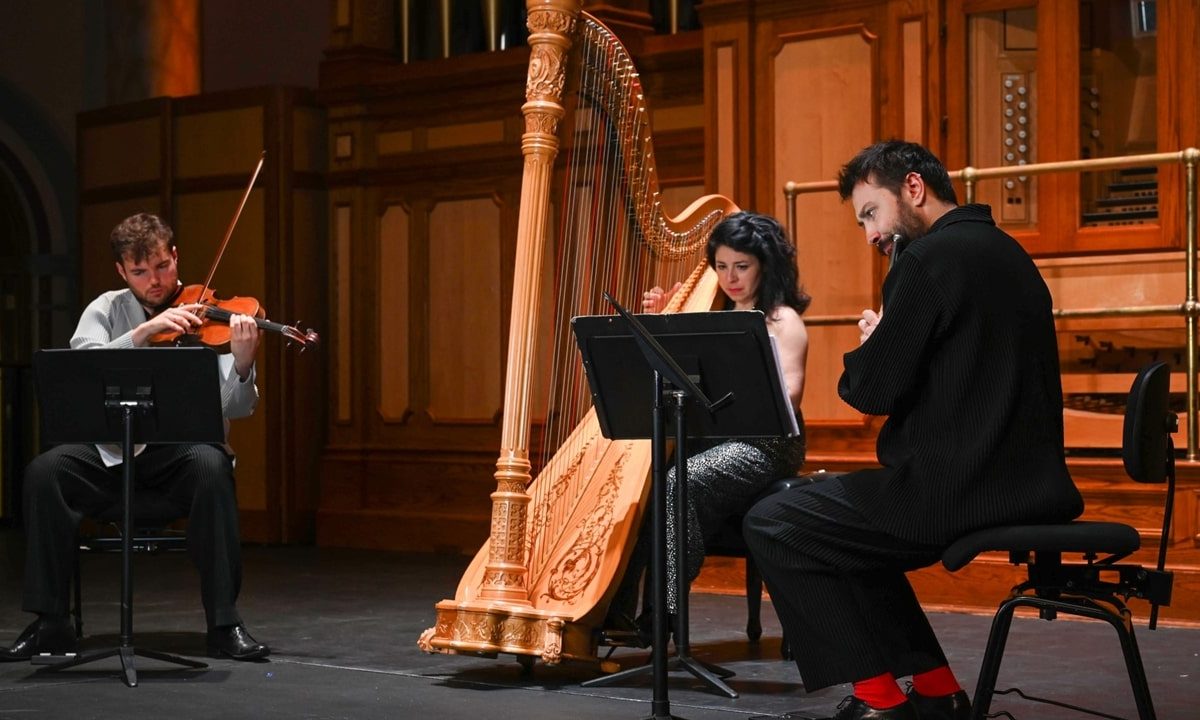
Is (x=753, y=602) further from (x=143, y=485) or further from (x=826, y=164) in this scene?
(x=826, y=164)

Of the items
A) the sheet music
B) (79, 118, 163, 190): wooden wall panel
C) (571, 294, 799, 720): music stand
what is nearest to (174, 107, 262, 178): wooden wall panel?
(79, 118, 163, 190): wooden wall panel

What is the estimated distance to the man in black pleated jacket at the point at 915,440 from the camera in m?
2.90

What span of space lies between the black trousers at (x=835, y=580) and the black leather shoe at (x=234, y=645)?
1.70 m

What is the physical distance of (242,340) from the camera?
13.9ft

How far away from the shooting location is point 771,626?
5031 millimetres

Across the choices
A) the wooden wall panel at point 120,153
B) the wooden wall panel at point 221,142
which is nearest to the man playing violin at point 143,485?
the wooden wall panel at point 221,142

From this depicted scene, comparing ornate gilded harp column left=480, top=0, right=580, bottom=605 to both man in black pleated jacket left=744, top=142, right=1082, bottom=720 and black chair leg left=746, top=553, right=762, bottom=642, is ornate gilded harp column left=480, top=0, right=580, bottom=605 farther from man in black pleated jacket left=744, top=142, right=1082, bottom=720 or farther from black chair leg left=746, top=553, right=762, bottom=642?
black chair leg left=746, top=553, right=762, bottom=642

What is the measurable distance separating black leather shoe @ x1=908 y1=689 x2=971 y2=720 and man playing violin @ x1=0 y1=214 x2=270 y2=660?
1844 millimetres

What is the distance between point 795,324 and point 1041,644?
120 cm

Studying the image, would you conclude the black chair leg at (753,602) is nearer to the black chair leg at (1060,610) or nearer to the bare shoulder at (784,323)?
the bare shoulder at (784,323)

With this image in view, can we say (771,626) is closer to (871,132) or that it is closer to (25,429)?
(871,132)

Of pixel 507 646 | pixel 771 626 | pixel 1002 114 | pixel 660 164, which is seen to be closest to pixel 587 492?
pixel 507 646

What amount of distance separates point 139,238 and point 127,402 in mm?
642

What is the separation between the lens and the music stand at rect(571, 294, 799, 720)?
324cm
